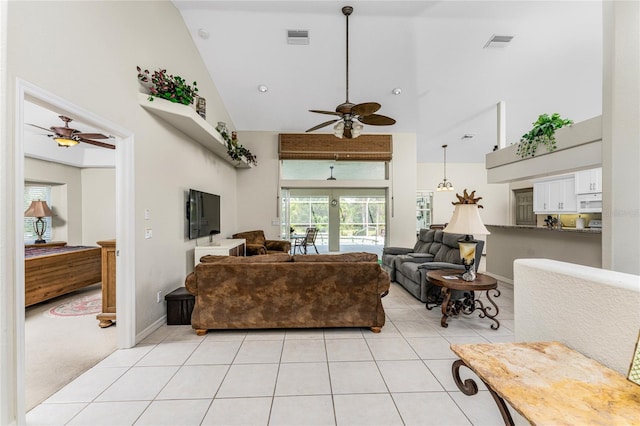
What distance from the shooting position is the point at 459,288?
2902 millimetres

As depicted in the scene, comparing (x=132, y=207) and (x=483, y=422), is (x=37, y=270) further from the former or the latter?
(x=483, y=422)

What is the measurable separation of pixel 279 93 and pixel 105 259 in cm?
394

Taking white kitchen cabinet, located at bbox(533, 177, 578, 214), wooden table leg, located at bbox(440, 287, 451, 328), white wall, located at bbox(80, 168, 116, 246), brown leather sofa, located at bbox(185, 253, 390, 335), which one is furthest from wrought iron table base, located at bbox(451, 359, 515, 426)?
white kitchen cabinet, located at bbox(533, 177, 578, 214)

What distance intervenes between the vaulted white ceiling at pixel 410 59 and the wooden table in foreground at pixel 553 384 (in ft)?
13.4

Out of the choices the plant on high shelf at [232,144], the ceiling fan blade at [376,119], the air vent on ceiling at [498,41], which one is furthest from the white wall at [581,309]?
the plant on high shelf at [232,144]

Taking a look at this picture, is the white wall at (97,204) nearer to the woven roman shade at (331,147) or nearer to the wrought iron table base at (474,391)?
the woven roman shade at (331,147)

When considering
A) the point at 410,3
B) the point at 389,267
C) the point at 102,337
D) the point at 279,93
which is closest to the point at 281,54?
the point at 279,93

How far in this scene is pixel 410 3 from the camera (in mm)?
3529

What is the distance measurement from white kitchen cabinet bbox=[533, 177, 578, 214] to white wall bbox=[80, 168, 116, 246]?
402 inches

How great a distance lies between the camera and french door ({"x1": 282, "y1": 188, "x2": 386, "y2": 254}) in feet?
30.2

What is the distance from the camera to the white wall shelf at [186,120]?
295 cm

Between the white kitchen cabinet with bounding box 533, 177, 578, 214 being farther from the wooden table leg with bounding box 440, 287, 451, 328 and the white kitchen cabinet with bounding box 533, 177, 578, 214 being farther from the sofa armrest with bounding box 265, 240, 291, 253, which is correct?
the sofa armrest with bounding box 265, 240, 291, 253

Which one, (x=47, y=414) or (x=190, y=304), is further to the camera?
(x=190, y=304)

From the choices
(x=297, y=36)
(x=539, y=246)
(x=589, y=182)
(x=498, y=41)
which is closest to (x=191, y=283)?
(x=297, y=36)
